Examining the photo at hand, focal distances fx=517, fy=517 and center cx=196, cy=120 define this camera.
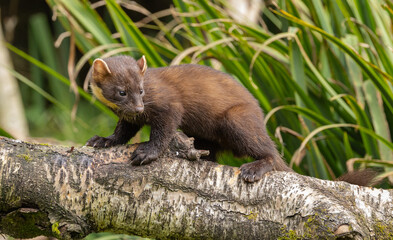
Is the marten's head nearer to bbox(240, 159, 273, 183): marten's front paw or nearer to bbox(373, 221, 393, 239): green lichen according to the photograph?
bbox(240, 159, 273, 183): marten's front paw

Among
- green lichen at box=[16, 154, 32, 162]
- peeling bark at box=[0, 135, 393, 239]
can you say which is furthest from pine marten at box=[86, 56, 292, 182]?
green lichen at box=[16, 154, 32, 162]

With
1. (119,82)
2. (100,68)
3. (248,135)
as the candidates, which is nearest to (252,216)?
(248,135)

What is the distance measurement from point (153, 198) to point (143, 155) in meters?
0.19

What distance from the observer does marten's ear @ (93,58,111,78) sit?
243cm

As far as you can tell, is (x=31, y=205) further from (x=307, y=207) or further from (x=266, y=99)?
(x=266, y=99)

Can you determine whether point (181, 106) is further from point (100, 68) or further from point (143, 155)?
point (143, 155)

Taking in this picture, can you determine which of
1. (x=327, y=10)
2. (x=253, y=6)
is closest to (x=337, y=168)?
(x=327, y=10)

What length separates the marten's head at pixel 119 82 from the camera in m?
2.41

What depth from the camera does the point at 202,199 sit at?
6.33ft

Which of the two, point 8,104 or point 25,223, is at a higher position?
point 8,104

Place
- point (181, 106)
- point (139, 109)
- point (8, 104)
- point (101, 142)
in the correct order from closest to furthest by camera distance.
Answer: point (139, 109), point (101, 142), point (181, 106), point (8, 104)

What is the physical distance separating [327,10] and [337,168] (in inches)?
45.8

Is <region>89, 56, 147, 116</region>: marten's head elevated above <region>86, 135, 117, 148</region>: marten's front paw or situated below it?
above

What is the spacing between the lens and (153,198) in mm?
1936
